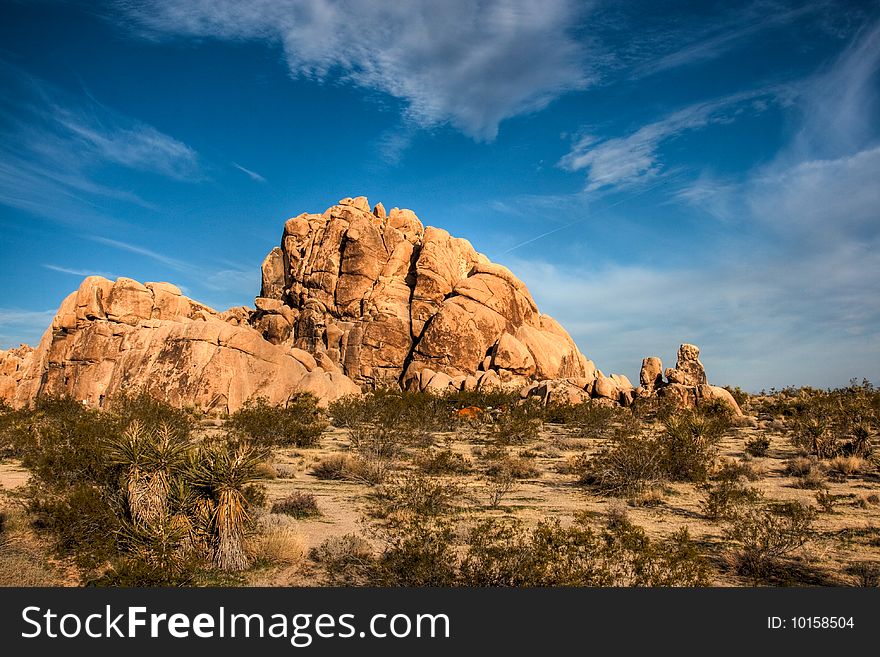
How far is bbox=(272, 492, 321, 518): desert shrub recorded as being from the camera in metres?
14.7

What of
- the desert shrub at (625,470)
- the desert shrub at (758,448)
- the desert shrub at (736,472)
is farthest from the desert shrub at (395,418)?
the desert shrub at (758,448)

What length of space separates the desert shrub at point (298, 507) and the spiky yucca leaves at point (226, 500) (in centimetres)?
363

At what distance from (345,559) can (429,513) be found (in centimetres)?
413

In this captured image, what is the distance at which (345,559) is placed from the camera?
10695 millimetres

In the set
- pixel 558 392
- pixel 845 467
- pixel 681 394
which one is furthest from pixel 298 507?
pixel 681 394

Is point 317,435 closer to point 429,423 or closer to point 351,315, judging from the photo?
point 429,423

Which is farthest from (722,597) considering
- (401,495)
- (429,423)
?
(429,423)

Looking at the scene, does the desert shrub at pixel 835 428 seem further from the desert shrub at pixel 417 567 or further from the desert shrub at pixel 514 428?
the desert shrub at pixel 417 567

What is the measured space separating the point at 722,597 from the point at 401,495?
10.6 m

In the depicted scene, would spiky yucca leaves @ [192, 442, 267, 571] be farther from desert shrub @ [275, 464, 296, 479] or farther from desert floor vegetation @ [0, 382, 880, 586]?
desert shrub @ [275, 464, 296, 479]

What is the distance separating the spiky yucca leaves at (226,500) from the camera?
10.4 m

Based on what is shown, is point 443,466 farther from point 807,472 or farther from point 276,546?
point 807,472

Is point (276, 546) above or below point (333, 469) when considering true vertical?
below

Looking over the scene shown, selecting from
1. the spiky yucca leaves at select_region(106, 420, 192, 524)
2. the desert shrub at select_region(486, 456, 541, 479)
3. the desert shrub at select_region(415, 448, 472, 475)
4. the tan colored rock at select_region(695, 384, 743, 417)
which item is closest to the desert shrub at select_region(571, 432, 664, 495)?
the desert shrub at select_region(486, 456, 541, 479)
